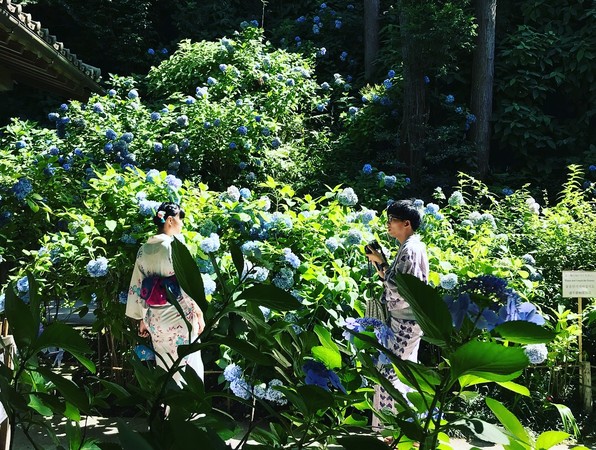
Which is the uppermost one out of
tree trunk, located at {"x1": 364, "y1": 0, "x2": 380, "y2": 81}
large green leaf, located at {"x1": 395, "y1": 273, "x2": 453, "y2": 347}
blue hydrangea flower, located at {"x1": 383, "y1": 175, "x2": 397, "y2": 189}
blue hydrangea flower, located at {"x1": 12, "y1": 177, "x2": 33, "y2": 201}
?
tree trunk, located at {"x1": 364, "y1": 0, "x2": 380, "y2": 81}

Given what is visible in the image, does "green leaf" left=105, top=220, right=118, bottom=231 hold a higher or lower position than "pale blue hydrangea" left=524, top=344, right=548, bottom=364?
higher

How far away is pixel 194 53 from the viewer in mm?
9570

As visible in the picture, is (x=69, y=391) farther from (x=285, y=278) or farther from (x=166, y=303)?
(x=285, y=278)

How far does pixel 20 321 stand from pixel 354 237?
169 inches

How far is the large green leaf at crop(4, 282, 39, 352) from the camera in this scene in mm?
730

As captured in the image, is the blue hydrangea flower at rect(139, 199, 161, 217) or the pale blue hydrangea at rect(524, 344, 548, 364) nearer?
the pale blue hydrangea at rect(524, 344, 548, 364)

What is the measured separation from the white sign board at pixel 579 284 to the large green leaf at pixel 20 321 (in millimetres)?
4858

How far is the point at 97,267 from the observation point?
182 inches

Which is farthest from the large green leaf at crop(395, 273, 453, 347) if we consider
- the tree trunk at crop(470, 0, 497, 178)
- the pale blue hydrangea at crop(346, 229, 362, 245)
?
the tree trunk at crop(470, 0, 497, 178)

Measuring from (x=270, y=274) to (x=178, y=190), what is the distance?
990 mm

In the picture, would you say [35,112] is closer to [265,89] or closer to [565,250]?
[265,89]

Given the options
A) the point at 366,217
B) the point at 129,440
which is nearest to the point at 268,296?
the point at 129,440

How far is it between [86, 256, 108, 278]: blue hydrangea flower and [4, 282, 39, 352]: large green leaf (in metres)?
4.02

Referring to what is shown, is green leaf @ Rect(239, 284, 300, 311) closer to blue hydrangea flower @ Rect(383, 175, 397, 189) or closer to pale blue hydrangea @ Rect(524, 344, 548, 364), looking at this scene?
pale blue hydrangea @ Rect(524, 344, 548, 364)
